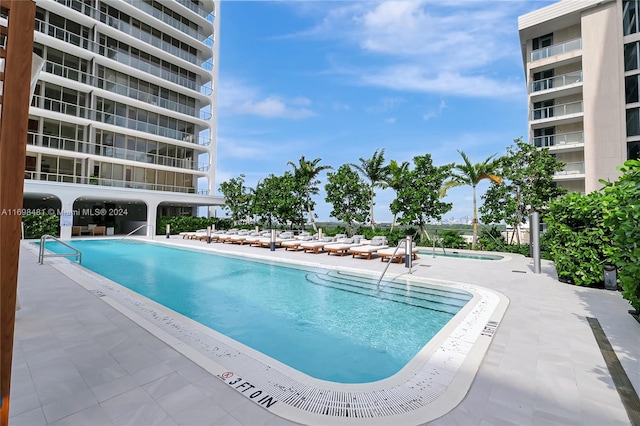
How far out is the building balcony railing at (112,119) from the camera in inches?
864

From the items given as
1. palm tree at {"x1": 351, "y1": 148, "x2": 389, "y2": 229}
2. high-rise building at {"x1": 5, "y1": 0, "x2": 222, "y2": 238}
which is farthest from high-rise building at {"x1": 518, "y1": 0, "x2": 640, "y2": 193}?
high-rise building at {"x1": 5, "y1": 0, "x2": 222, "y2": 238}

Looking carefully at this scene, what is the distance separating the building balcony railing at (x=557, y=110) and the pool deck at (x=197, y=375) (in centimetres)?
2185

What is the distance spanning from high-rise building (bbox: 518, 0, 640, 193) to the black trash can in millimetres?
16344

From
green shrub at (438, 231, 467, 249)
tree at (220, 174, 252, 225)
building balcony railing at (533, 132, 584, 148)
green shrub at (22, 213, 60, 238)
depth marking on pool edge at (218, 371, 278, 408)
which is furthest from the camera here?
tree at (220, 174, 252, 225)

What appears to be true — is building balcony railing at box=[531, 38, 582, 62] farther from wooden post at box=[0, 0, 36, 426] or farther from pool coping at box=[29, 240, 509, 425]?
wooden post at box=[0, 0, 36, 426]

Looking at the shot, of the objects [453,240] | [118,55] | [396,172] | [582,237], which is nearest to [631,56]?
[396,172]

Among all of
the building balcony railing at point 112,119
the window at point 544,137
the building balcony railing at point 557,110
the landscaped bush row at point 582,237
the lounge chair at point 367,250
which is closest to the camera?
the landscaped bush row at point 582,237

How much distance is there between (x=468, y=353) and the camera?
12.7 feet

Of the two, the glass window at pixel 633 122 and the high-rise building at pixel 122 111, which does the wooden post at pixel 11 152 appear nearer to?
the high-rise building at pixel 122 111

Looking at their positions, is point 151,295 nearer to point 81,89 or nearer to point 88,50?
point 81,89

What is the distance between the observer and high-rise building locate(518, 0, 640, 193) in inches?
756

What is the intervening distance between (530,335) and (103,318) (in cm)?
684

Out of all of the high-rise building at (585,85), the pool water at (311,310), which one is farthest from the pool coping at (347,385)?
the high-rise building at (585,85)

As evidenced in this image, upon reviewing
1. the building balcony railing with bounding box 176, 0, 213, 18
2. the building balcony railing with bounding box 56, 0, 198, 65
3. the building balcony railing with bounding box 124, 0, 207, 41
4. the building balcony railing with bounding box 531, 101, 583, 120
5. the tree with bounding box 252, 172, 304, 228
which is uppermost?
the building balcony railing with bounding box 176, 0, 213, 18
